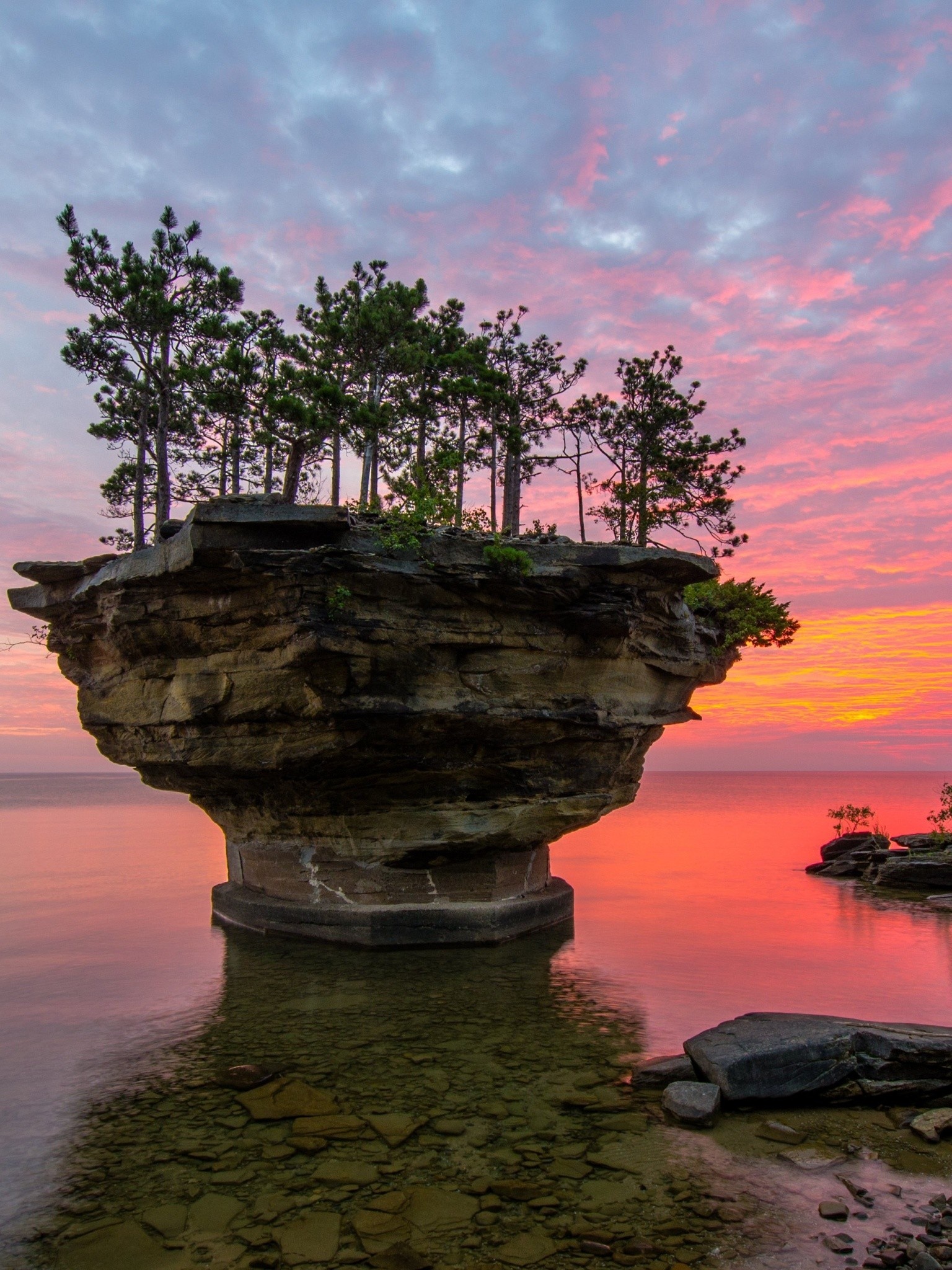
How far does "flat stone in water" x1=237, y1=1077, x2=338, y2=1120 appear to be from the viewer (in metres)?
8.20

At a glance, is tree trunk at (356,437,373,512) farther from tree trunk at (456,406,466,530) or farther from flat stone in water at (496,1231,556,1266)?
flat stone in water at (496,1231,556,1266)

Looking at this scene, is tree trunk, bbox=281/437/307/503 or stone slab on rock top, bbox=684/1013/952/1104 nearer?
stone slab on rock top, bbox=684/1013/952/1104

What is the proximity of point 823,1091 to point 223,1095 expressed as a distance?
6695 millimetres

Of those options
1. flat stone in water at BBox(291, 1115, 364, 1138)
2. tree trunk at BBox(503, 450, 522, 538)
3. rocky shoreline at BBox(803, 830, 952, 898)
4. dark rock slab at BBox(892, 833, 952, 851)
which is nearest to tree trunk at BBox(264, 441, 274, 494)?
tree trunk at BBox(503, 450, 522, 538)

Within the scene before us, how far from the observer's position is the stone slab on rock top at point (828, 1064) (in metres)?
8.31

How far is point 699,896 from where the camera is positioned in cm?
2492

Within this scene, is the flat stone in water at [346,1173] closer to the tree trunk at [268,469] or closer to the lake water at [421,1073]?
the lake water at [421,1073]

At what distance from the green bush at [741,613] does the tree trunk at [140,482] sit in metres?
13.9

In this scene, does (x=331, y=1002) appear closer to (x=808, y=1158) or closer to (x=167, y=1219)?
(x=167, y=1219)

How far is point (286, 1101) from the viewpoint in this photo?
8.48 m

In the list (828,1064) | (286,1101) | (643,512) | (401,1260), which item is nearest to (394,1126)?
(286,1101)

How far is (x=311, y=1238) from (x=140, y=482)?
59.1ft

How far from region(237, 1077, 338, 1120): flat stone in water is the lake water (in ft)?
0.72

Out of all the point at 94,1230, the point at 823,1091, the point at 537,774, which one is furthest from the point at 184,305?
the point at 823,1091
